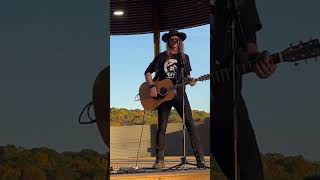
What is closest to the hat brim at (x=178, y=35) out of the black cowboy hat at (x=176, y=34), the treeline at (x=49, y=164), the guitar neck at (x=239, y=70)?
the black cowboy hat at (x=176, y=34)

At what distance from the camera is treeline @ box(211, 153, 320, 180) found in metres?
3.37

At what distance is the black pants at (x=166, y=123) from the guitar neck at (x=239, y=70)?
1.89 ft

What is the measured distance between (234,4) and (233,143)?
2.97 feet

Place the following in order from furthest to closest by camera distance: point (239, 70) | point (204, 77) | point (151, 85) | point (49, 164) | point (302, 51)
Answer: point (151, 85) → point (204, 77) → point (239, 70) → point (302, 51) → point (49, 164)

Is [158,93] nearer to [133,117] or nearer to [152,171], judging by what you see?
[133,117]

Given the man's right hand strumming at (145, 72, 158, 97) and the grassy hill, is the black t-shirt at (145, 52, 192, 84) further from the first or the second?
the grassy hill

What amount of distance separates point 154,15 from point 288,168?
5.64 ft

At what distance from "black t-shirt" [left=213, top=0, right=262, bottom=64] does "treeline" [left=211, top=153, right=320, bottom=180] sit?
2.23 feet

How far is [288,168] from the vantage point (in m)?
3.40

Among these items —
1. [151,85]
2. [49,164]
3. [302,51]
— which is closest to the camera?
[49,164]

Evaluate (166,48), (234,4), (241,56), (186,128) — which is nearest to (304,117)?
(241,56)

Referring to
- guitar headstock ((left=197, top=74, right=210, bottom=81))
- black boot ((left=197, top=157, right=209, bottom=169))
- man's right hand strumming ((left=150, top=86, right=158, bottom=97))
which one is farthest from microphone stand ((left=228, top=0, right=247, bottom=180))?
man's right hand strumming ((left=150, top=86, right=158, bottom=97))

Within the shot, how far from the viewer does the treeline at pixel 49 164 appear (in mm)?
3014

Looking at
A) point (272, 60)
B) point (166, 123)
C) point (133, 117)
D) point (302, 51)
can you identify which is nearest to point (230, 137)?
point (272, 60)
